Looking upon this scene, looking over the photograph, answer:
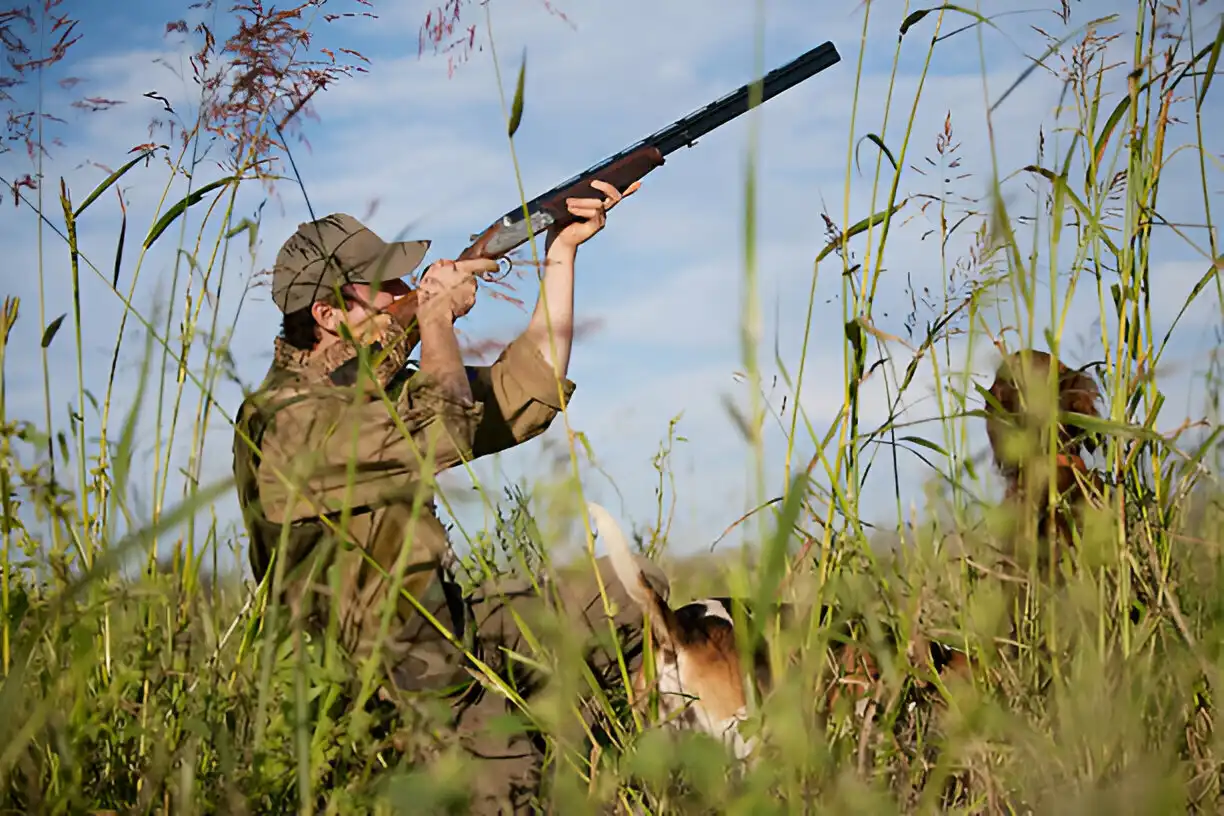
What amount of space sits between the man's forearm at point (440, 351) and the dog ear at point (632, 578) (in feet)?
1.88

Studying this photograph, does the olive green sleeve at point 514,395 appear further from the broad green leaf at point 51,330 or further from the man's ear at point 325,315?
the broad green leaf at point 51,330

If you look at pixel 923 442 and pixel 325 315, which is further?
pixel 325 315

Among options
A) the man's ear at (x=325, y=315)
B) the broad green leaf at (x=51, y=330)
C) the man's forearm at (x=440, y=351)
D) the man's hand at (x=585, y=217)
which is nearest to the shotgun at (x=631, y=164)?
the man's hand at (x=585, y=217)

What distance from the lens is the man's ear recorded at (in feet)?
8.95

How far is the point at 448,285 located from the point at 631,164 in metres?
1.66

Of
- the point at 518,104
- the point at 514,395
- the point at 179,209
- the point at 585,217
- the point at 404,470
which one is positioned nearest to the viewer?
the point at 518,104

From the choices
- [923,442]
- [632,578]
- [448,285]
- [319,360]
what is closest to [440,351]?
[448,285]

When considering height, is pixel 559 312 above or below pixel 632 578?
above

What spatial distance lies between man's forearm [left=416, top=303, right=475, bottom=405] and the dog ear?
57 cm

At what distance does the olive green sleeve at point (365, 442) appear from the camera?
1.94 metres

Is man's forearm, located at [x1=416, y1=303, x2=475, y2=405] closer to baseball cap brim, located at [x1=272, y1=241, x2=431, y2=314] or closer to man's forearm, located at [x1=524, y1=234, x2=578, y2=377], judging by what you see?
baseball cap brim, located at [x1=272, y1=241, x2=431, y2=314]

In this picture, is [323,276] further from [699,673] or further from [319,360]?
[699,673]

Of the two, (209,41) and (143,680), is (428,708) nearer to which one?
(143,680)

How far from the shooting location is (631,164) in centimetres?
381
